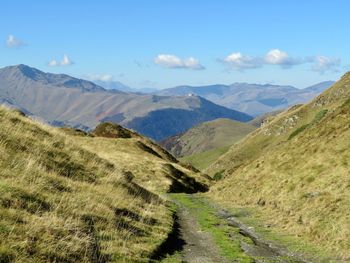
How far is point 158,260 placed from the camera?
18297 millimetres

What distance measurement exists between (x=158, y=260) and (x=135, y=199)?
10.3 meters

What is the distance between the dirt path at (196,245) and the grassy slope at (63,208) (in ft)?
4.18

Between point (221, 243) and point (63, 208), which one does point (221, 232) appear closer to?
point (221, 243)

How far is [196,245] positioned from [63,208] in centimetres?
771

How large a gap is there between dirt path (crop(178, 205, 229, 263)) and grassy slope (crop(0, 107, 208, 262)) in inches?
50.1

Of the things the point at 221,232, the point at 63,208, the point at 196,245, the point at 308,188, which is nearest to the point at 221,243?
the point at 196,245

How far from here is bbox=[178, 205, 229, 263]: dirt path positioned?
19.6 meters

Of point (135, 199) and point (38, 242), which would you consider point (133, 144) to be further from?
point (38, 242)

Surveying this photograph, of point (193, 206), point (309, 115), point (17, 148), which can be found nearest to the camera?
point (17, 148)

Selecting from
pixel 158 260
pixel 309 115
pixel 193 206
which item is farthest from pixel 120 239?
pixel 309 115

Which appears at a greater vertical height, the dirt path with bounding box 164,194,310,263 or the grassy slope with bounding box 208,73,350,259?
the grassy slope with bounding box 208,73,350,259

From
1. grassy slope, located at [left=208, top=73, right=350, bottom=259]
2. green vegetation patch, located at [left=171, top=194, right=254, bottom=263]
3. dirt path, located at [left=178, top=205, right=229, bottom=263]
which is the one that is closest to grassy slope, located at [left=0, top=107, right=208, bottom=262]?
dirt path, located at [left=178, top=205, right=229, bottom=263]

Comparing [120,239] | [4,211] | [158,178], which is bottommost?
[158,178]

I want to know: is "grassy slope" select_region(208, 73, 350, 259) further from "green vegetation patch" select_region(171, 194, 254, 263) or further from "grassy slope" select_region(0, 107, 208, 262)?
"grassy slope" select_region(0, 107, 208, 262)
